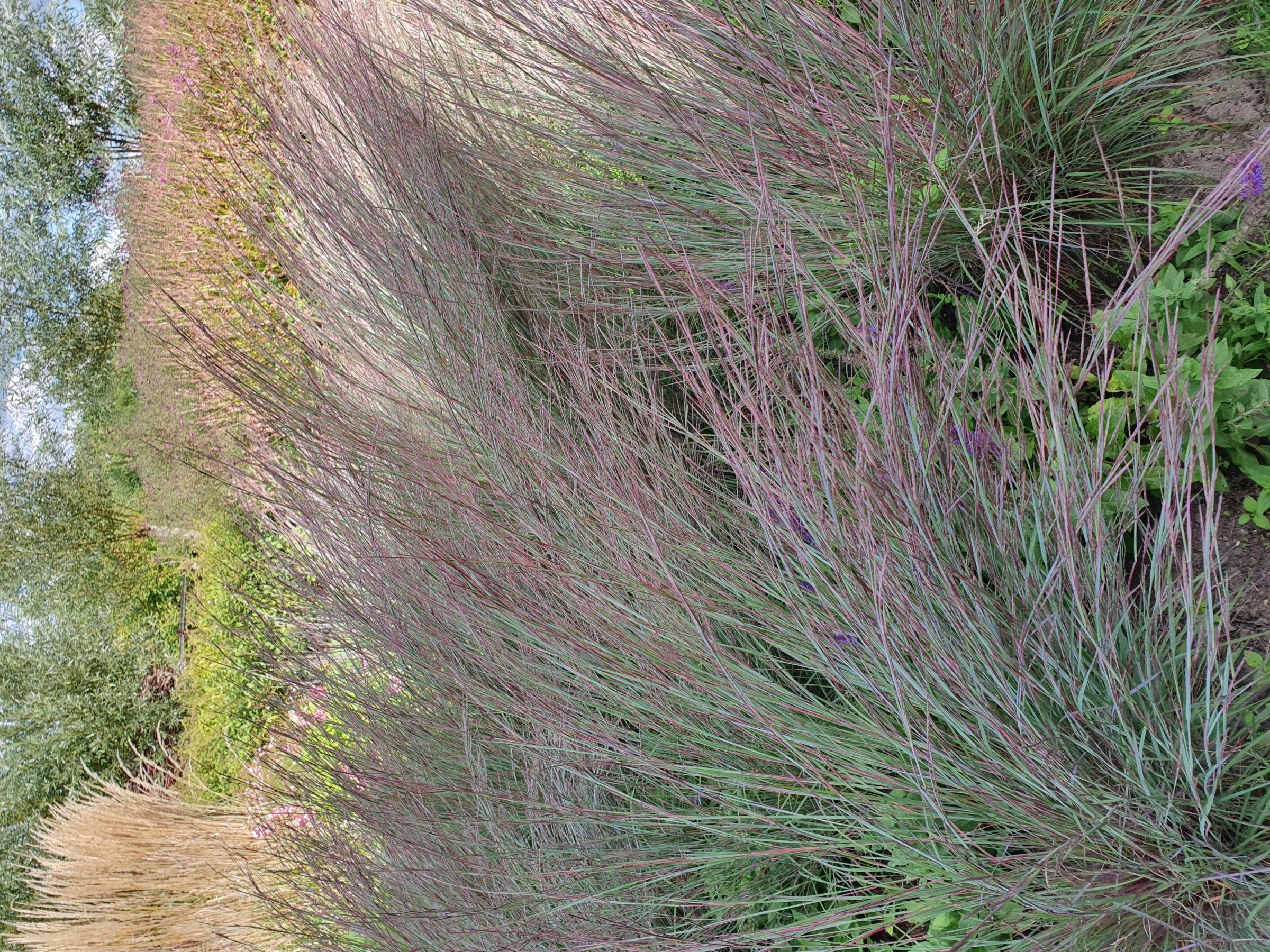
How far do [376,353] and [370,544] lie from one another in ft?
2.36

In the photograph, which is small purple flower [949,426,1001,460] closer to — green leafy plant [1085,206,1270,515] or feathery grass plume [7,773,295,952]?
green leafy plant [1085,206,1270,515]

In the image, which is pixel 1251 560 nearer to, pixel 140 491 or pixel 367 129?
pixel 367 129

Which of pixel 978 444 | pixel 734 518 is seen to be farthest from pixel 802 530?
pixel 978 444

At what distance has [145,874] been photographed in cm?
449

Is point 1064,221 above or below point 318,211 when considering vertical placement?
below

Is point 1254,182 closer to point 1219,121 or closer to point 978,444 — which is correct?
point 1219,121

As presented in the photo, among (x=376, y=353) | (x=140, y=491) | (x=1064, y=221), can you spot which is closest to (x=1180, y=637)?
(x=1064, y=221)

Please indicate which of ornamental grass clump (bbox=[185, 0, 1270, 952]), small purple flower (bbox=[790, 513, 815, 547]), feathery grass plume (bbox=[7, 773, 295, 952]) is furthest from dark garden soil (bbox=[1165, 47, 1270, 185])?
feathery grass plume (bbox=[7, 773, 295, 952])

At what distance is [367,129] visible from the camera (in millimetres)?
2260

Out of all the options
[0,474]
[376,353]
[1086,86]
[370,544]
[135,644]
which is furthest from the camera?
[0,474]

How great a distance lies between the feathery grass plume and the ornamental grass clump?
86.0 inches

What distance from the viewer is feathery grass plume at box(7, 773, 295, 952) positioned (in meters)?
4.12

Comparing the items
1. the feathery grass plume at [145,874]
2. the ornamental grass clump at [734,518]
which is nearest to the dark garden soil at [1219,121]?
the ornamental grass clump at [734,518]

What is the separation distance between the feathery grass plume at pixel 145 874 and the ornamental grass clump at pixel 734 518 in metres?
2.18
